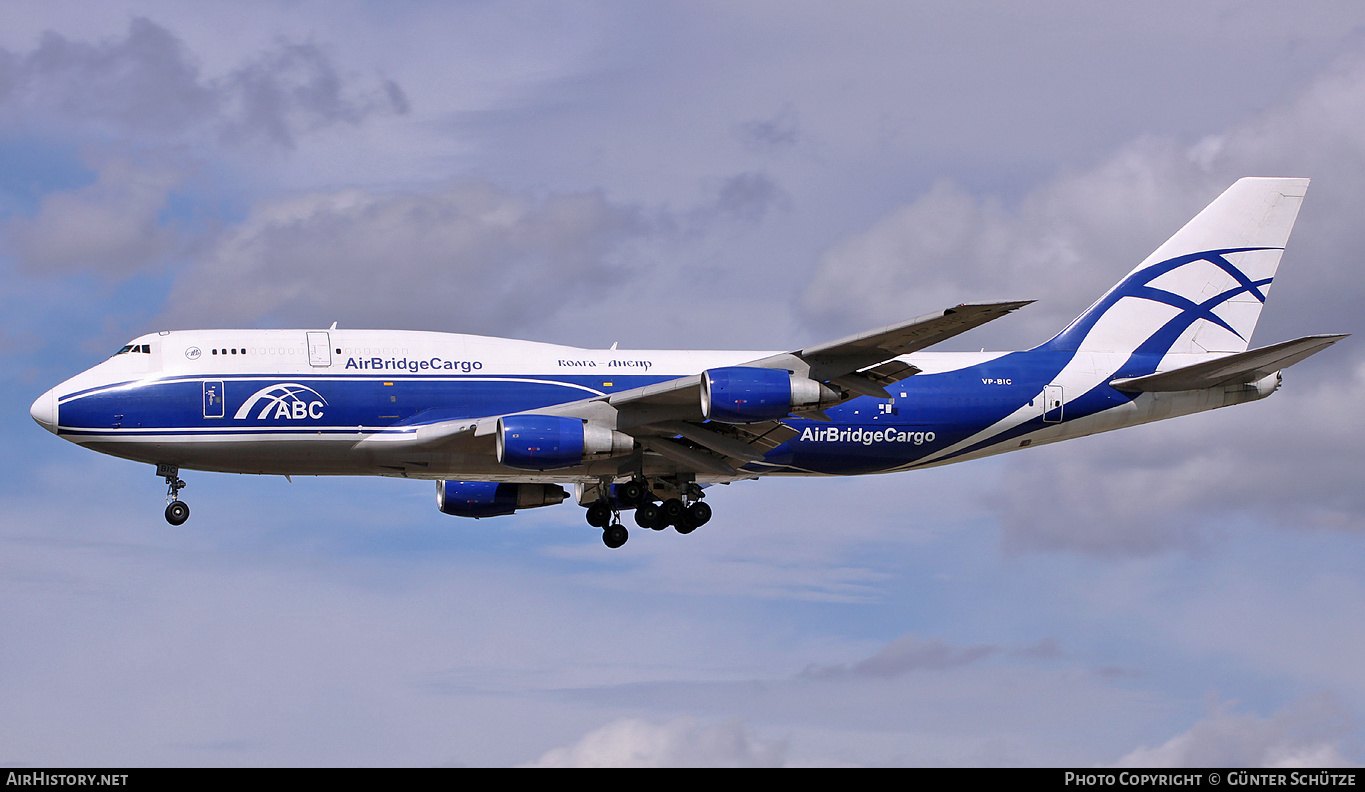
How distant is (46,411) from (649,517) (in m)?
15.7

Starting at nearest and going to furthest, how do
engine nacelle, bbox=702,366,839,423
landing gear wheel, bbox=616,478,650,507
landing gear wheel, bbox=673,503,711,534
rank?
engine nacelle, bbox=702,366,839,423
landing gear wheel, bbox=616,478,650,507
landing gear wheel, bbox=673,503,711,534

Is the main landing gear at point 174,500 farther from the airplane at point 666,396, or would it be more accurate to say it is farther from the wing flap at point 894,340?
the wing flap at point 894,340

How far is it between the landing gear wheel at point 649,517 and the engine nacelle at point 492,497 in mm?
4913

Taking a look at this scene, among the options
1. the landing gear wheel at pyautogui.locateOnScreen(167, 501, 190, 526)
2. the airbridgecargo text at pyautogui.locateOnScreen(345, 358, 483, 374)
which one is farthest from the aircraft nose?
the airbridgecargo text at pyautogui.locateOnScreen(345, 358, 483, 374)

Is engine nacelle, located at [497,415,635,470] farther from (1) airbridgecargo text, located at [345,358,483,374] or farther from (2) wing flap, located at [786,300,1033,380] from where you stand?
(2) wing flap, located at [786,300,1033,380]

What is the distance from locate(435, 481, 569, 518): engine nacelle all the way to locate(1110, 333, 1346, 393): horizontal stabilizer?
56.4 feet

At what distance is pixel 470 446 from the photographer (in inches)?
1406

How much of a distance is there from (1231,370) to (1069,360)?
452cm

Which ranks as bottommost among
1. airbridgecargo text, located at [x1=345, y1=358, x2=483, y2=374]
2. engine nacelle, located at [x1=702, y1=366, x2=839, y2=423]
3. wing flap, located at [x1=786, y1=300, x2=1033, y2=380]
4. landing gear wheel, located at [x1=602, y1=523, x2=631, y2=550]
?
landing gear wheel, located at [x1=602, y1=523, x2=631, y2=550]

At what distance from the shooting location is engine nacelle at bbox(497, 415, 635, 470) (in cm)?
3388

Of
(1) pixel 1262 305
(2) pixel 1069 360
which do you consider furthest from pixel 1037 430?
(1) pixel 1262 305

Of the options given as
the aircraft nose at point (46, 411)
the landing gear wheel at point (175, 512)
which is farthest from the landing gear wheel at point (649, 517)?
the aircraft nose at point (46, 411)
